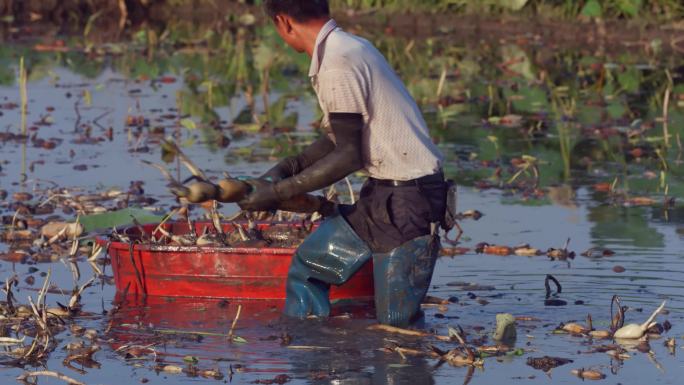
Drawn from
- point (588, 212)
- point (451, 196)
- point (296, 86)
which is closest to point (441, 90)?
point (296, 86)

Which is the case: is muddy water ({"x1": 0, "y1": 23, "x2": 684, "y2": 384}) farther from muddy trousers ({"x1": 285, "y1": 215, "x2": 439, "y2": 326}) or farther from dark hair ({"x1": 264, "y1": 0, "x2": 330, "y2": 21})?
dark hair ({"x1": 264, "y1": 0, "x2": 330, "y2": 21})

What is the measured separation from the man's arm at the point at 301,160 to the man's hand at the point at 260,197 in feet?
0.63

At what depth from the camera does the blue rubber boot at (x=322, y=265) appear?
6.67 meters

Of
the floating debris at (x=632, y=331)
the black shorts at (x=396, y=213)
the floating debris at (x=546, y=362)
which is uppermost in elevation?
the black shorts at (x=396, y=213)

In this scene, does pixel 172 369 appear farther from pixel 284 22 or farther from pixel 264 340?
pixel 284 22

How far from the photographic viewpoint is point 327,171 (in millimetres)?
6371

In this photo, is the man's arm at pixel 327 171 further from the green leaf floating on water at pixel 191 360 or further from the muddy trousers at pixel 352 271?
the green leaf floating on water at pixel 191 360

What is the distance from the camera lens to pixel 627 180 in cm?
1105

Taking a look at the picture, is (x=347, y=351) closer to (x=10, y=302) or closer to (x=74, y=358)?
(x=74, y=358)

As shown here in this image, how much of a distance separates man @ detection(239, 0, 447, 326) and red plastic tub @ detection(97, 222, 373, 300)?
1.73 feet

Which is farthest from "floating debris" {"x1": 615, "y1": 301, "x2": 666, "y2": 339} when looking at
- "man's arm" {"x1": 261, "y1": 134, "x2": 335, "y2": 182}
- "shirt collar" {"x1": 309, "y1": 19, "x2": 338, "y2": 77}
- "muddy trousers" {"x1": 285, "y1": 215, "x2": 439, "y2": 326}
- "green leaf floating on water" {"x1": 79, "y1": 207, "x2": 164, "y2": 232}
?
"green leaf floating on water" {"x1": 79, "y1": 207, "x2": 164, "y2": 232}

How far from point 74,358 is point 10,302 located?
0.66 metres

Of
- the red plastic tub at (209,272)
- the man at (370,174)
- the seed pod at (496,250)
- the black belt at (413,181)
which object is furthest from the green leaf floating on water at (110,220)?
the black belt at (413,181)

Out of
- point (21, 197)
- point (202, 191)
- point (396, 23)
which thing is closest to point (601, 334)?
point (202, 191)
